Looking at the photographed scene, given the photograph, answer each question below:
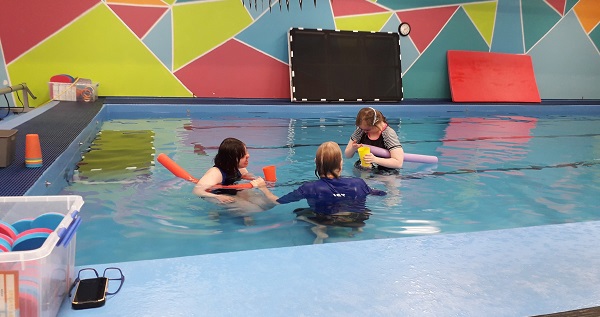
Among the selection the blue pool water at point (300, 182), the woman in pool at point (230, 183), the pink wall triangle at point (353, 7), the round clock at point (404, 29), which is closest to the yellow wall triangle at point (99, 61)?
the blue pool water at point (300, 182)

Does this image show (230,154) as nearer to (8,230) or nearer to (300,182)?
(300,182)

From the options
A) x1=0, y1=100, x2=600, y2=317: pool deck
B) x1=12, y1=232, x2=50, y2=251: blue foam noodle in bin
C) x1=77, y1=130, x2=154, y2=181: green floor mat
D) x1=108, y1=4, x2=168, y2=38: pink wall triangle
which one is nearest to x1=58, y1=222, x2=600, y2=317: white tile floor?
x1=0, y1=100, x2=600, y2=317: pool deck

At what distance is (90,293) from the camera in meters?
1.43

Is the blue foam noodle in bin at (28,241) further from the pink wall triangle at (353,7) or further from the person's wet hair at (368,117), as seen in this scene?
the pink wall triangle at (353,7)

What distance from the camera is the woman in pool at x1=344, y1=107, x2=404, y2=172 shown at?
3.65 metres

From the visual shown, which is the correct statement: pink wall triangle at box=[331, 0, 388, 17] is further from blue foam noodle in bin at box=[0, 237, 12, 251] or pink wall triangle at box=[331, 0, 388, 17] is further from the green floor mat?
blue foam noodle in bin at box=[0, 237, 12, 251]

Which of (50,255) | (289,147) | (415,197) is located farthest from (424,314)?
(289,147)

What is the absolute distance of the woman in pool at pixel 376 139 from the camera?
144 inches

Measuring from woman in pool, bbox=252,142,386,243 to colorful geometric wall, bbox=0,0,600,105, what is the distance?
4.96 m

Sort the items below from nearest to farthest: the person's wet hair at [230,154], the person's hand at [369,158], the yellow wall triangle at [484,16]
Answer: the person's wet hair at [230,154], the person's hand at [369,158], the yellow wall triangle at [484,16]

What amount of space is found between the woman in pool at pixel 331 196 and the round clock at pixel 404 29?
286 inches

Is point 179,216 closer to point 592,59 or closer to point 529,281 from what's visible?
point 529,281

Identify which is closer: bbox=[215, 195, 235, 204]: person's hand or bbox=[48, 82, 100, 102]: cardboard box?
bbox=[215, 195, 235, 204]: person's hand

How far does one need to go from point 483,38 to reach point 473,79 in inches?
36.2
